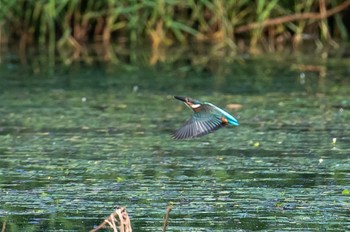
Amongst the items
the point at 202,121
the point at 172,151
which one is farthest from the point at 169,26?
the point at 202,121

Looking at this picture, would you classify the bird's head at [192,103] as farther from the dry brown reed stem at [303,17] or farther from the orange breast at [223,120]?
the dry brown reed stem at [303,17]

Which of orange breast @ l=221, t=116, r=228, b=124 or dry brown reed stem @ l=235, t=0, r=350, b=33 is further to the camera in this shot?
dry brown reed stem @ l=235, t=0, r=350, b=33

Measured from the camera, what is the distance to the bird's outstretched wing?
5375mm

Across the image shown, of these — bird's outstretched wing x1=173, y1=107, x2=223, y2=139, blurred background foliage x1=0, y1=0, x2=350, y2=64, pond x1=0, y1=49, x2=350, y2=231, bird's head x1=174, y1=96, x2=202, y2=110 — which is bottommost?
pond x1=0, y1=49, x2=350, y2=231

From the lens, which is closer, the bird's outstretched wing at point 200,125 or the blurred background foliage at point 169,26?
the bird's outstretched wing at point 200,125

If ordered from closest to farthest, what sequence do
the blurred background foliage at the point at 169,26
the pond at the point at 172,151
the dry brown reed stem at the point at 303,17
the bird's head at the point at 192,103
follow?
1. the pond at the point at 172,151
2. the bird's head at the point at 192,103
3. the blurred background foliage at the point at 169,26
4. the dry brown reed stem at the point at 303,17

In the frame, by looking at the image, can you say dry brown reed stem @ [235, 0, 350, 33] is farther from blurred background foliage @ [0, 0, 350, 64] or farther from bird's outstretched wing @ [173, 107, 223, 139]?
bird's outstretched wing @ [173, 107, 223, 139]

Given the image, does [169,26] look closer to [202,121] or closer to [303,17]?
[303,17]

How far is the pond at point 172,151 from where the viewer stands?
15.6 ft

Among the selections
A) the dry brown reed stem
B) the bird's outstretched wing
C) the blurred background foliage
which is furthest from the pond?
the dry brown reed stem

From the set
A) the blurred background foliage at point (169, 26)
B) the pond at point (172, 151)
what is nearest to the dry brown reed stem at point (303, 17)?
the blurred background foliage at point (169, 26)

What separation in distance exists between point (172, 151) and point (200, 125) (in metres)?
0.96

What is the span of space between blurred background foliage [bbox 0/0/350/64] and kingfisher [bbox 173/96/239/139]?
6314 mm

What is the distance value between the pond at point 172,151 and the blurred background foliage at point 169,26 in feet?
5.57
